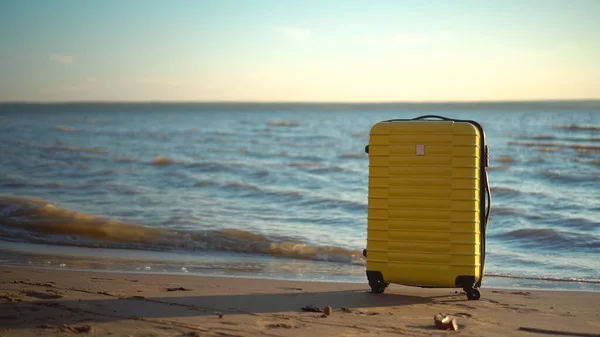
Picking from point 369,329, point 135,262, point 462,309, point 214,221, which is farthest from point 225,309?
point 214,221

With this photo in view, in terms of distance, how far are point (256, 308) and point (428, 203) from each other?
5.49 feet

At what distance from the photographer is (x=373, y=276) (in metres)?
6.53

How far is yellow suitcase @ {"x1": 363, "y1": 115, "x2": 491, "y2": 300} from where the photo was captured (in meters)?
6.26

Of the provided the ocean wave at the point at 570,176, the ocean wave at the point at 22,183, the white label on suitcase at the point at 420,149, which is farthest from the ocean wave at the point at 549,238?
the ocean wave at the point at 22,183

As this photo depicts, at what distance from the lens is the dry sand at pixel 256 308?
521 centimetres

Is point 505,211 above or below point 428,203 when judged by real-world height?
below

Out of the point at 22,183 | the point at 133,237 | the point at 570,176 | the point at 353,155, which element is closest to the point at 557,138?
the point at 353,155

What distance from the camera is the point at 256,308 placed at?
5957mm

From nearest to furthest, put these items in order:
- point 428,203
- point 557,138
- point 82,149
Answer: point 428,203, point 82,149, point 557,138

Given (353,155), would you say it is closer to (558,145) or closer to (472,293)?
(558,145)

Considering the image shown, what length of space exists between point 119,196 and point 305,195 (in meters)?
3.73

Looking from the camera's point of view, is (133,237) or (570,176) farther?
(570,176)

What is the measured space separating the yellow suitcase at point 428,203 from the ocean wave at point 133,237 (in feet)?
9.65

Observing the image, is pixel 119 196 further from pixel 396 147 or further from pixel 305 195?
pixel 396 147
